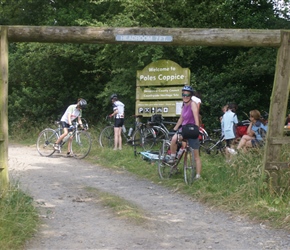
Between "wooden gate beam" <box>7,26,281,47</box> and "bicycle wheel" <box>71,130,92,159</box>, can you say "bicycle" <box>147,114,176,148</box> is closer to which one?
"bicycle wheel" <box>71,130,92,159</box>

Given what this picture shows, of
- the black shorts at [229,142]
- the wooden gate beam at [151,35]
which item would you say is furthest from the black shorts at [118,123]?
the wooden gate beam at [151,35]

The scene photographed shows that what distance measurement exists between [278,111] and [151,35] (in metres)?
2.27

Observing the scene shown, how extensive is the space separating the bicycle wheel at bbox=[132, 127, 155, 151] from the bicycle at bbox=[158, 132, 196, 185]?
3.52m

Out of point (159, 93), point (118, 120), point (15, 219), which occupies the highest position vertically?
point (159, 93)

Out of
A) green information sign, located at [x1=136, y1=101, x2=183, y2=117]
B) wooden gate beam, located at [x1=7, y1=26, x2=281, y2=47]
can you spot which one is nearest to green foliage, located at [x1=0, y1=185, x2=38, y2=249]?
wooden gate beam, located at [x1=7, y1=26, x2=281, y2=47]

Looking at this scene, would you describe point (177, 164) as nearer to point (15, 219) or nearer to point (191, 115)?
point (191, 115)

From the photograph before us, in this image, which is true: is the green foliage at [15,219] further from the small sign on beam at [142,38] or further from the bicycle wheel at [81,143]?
the bicycle wheel at [81,143]

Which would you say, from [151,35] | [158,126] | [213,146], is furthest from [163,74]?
[151,35]

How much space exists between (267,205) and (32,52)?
47.8 ft

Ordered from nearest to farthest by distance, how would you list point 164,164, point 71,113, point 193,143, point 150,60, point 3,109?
1. point 3,109
2. point 193,143
3. point 164,164
4. point 71,113
5. point 150,60

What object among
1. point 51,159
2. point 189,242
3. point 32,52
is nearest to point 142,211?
point 189,242

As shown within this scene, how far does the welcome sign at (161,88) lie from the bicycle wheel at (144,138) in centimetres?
76

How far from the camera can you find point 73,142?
13.7m

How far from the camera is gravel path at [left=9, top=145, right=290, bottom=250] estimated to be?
18.1 ft
